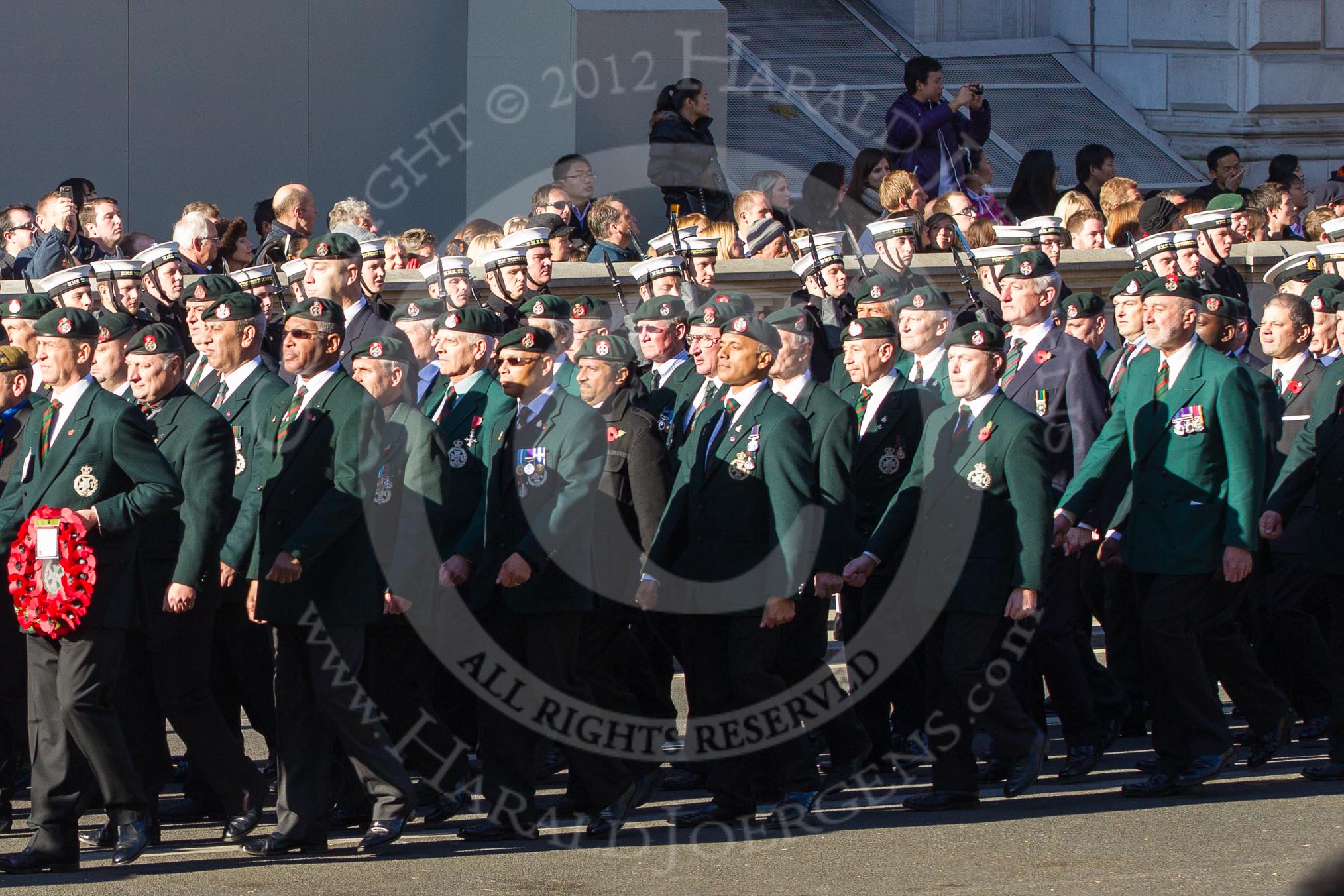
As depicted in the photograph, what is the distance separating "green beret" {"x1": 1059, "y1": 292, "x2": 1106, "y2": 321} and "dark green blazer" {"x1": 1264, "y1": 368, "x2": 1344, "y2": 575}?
1.13 m

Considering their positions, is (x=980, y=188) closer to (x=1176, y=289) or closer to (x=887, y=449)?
(x=887, y=449)

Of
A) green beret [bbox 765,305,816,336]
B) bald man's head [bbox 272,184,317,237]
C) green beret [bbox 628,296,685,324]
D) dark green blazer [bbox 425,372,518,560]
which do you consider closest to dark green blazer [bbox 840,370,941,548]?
green beret [bbox 765,305,816,336]

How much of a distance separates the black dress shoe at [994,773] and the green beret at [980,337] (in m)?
1.56

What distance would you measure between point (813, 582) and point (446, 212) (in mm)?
8070

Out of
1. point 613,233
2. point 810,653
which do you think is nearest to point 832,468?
point 810,653

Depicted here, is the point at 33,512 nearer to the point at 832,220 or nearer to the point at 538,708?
the point at 538,708

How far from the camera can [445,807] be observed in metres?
7.86

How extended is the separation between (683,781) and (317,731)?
1.88 metres

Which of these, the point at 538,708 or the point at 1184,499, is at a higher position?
the point at 1184,499

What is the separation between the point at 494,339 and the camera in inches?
330

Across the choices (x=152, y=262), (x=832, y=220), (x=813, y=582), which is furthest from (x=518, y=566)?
(x=832, y=220)

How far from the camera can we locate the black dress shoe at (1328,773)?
323 inches

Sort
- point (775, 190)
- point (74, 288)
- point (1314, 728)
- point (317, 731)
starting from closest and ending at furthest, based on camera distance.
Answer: point (317, 731) < point (1314, 728) < point (74, 288) < point (775, 190)

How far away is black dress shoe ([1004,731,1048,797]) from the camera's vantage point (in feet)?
25.7
